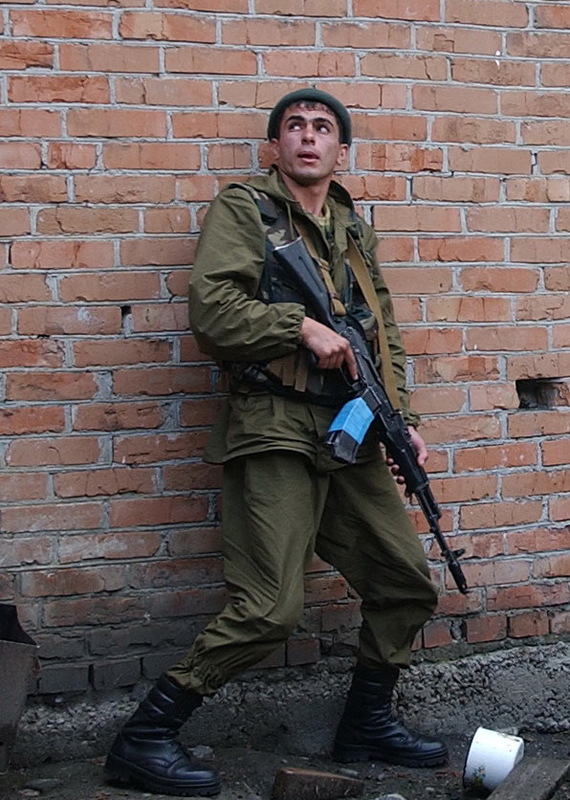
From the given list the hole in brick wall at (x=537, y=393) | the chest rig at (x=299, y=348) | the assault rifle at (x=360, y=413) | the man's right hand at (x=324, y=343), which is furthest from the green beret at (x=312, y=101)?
the hole in brick wall at (x=537, y=393)

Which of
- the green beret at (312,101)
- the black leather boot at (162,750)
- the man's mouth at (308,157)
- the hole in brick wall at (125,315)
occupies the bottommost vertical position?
the black leather boot at (162,750)

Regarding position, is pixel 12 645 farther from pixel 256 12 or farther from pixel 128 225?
Result: pixel 256 12

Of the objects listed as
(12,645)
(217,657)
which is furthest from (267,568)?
(12,645)

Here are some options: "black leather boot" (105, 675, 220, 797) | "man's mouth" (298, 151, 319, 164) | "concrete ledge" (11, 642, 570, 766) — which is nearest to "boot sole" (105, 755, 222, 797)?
"black leather boot" (105, 675, 220, 797)

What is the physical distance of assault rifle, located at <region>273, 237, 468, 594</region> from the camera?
328cm

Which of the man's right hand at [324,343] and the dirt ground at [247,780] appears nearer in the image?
the man's right hand at [324,343]

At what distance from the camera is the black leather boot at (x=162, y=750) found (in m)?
3.33

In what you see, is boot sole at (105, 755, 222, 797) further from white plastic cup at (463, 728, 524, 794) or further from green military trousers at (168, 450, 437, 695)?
white plastic cup at (463, 728, 524, 794)

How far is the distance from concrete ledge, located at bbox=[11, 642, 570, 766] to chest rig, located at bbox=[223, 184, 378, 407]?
1.05m

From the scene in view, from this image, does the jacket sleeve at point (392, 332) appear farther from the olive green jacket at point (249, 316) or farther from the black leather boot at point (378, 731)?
the black leather boot at point (378, 731)

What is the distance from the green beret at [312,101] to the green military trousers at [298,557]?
3.35 ft

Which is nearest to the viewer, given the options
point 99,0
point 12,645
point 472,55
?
point 12,645

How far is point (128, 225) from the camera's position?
364cm

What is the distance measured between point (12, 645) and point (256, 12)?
2.10 meters
